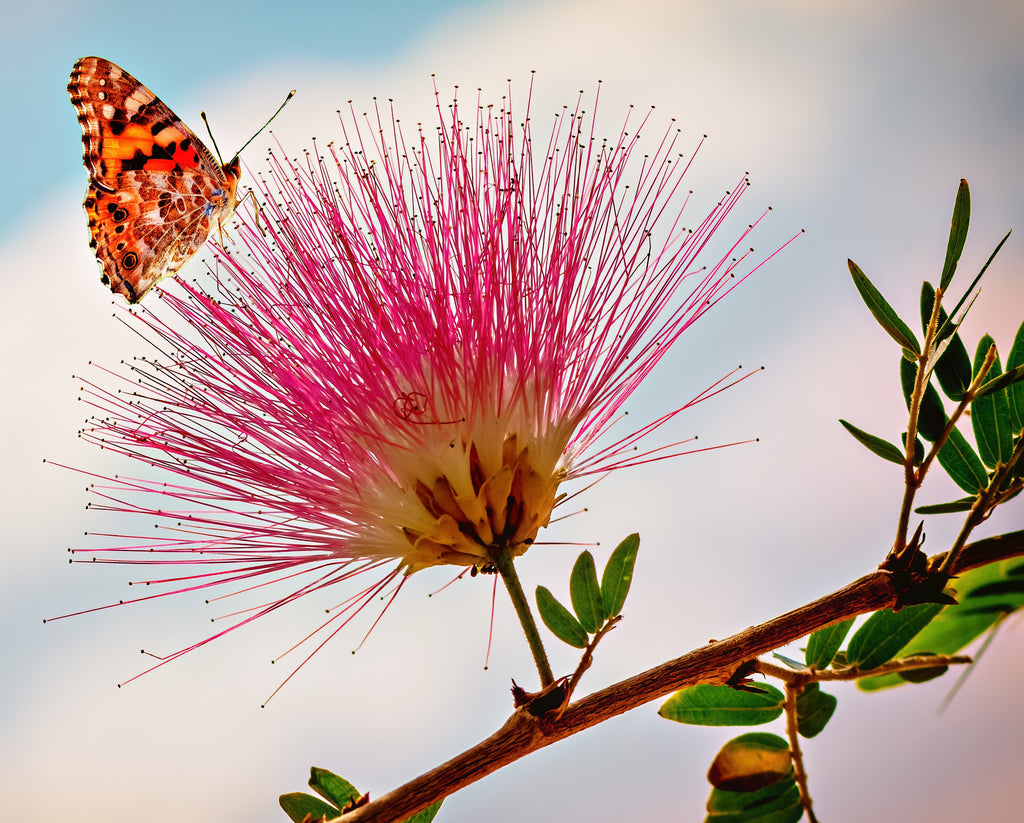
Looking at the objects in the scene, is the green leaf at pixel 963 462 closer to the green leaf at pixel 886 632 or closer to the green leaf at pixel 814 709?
the green leaf at pixel 886 632

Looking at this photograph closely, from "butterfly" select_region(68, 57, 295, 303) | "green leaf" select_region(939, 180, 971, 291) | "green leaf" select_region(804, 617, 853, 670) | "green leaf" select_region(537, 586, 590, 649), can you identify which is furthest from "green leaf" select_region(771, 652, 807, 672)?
"butterfly" select_region(68, 57, 295, 303)

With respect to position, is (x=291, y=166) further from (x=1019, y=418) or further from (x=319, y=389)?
(x=1019, y=418)

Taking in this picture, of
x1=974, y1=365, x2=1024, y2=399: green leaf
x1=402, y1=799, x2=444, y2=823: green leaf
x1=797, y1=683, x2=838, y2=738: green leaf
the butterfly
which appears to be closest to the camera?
x1=974, y1=365, x2=1024, y2=399: green leaf

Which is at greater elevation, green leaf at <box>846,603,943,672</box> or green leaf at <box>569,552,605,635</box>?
green leaf at <box>569,552,605,635</box>

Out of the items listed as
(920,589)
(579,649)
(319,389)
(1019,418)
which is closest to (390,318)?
(319,389)

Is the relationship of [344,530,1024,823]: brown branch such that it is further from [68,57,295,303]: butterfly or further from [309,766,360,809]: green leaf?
[68,57,295,303]: butterfly

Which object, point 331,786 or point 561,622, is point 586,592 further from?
point 331,786
